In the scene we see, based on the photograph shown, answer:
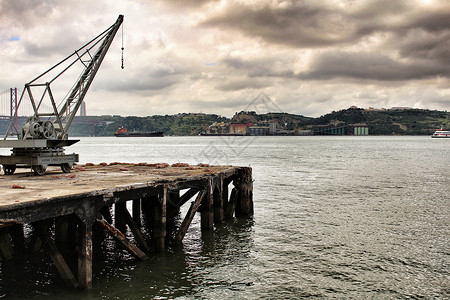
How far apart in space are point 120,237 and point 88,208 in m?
1.94

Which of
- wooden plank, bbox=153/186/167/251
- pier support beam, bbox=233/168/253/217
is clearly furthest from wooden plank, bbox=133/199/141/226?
pier support beam, bbox=233/168/253/217

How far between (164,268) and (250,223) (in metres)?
8.71

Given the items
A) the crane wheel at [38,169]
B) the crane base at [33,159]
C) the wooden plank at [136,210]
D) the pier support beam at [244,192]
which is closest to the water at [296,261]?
the pier support beam at [244,192]

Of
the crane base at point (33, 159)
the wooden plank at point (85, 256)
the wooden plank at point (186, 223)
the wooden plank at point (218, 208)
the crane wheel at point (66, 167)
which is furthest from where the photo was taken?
the wooden plank at point (218, 208)

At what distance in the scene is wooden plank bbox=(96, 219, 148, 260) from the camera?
13586 millimetres

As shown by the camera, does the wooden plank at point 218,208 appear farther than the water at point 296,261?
Yes

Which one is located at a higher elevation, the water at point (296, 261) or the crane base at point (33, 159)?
the crane base at point (33, 159)

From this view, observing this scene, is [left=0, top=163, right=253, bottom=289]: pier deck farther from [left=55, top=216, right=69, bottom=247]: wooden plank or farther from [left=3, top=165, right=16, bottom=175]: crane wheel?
[left=3, top=165, right=16, bottom=175]: crane wheel

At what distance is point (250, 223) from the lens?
2327cm

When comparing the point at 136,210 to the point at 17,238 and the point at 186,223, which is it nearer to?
the point at 186,223

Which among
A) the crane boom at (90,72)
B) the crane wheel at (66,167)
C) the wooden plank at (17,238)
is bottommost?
the wooden plank at (17,238)

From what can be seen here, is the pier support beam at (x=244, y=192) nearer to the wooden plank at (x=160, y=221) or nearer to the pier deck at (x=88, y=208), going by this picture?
the pier deck at (x=88, y=208)

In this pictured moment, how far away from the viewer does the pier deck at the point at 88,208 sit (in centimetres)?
1166

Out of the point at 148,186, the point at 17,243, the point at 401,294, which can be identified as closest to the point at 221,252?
the point at 148,186
